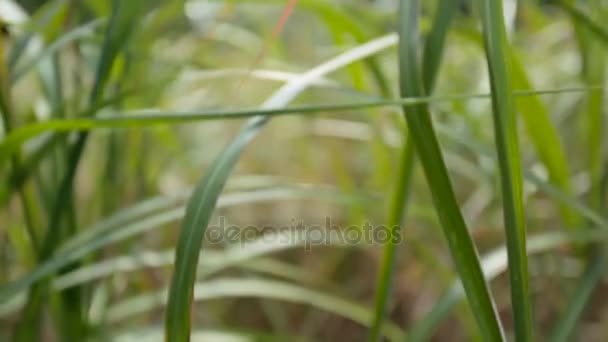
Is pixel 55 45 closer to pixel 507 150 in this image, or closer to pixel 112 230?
pixel 112 230

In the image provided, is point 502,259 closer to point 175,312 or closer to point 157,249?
point 175,312

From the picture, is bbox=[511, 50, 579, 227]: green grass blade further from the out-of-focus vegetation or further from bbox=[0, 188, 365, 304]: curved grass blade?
bbox=[0, 188, 365, 304]: curved grass blade

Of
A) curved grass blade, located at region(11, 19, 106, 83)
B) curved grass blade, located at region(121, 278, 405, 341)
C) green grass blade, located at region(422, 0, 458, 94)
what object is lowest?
green grass blade, located at region(422, 0, 458, 94)

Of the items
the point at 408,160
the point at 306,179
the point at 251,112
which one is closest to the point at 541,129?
the point at 408,160

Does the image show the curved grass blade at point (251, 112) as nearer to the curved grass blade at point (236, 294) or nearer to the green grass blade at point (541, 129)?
the green grass blade at point (541, 129)

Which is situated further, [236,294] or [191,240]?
[236,294]

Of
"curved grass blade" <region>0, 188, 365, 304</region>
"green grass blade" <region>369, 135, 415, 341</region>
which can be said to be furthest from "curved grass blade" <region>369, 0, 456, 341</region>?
"curved grass blade" <region>0, 188, 365, 304</region>

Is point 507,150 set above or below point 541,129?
below

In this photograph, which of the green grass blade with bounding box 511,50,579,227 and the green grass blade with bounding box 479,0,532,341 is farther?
the green grass blade with bounding box 511,50,579,227

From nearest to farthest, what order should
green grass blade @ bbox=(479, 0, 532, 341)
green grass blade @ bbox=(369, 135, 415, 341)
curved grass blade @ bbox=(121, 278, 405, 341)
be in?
green grass blade @ bbox=(479, 0, 532, 341)
green grass blade @ bbox=(369, 135, 415, 341)
curved grass blade @ bbox=(121, 278, 405, 341)
